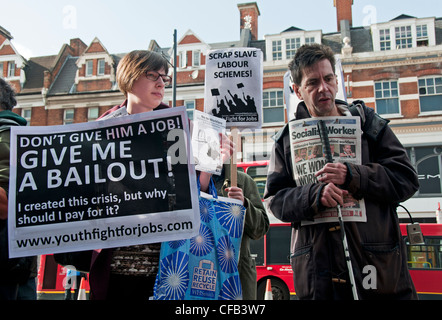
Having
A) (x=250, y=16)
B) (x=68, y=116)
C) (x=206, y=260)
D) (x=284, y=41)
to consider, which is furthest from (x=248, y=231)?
(x=250, y=16)

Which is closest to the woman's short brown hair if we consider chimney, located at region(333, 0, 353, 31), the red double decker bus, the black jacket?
the black jacket

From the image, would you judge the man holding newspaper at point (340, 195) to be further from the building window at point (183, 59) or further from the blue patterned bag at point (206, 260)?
the building window at point (183, 59)

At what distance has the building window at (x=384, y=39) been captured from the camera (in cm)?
2338

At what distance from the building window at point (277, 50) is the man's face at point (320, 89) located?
22878 millimetres

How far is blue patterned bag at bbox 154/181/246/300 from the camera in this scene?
7.25 feet

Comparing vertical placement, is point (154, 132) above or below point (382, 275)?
above

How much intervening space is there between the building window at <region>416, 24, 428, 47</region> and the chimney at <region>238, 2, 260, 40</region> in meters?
9.43

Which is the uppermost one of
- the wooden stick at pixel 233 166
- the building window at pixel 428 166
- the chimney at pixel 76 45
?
the chimney at pixel 76 45

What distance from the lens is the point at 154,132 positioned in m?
2.33

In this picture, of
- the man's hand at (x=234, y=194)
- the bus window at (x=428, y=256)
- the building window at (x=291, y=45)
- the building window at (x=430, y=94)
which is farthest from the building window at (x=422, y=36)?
the man's hand at (x=234, y=194)

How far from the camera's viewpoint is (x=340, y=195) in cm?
219

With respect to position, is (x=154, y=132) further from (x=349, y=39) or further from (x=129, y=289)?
(x=349, y=39)

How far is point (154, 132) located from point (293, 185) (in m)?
0.87

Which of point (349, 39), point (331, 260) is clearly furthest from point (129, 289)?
point (349, 39)
